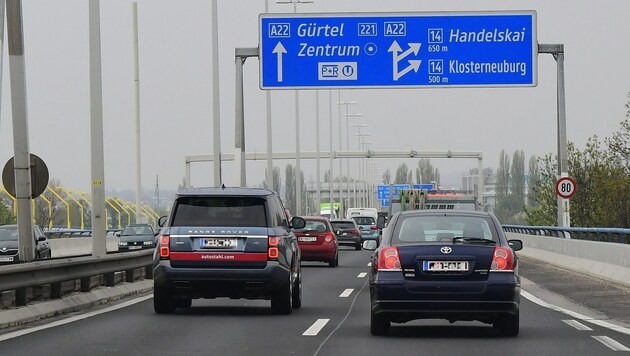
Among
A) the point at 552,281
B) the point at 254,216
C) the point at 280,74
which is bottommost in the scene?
the point at 552,281

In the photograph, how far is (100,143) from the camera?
26.0 metres

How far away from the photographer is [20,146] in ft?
65.0

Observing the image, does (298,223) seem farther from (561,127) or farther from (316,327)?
(561,127)

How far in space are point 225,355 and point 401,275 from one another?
2421mm

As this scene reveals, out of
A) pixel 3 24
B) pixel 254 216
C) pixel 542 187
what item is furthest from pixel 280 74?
pixel 542 187

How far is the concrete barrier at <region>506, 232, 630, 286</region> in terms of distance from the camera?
25312 millimetres

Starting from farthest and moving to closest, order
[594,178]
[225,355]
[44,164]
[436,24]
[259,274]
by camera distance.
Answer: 1. [594,178]
2. [436,24]
3. [44,164]
4. [259,274]
5. [225,355]

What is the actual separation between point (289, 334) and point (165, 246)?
3344 millimetres

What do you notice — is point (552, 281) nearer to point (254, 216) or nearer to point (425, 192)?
point (254, 216)

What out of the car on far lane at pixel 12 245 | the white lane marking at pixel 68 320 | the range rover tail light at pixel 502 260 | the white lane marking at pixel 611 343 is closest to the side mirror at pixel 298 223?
the white lane marking at pixel 68 320

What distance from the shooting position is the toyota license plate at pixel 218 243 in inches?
651

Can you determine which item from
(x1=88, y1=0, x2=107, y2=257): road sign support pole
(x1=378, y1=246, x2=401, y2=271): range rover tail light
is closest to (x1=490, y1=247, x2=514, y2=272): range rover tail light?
(x1=378, y1=246, x2=401, y2=271): range rover tail light

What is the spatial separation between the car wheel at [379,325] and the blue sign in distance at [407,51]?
920 inches

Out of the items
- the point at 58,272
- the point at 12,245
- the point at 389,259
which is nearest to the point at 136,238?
the point at 12,245
